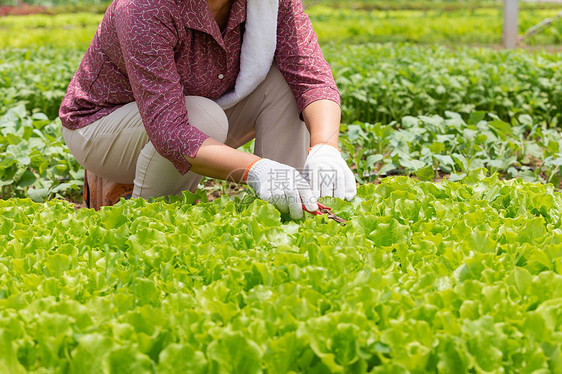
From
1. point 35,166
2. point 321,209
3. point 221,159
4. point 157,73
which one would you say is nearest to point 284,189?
point 321,209

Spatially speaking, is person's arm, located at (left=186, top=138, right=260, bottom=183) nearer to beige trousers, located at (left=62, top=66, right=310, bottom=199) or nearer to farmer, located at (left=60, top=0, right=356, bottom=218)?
farmer, located at (left=60, top=0, right=356, bottom=218)

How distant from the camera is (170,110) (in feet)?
7.33

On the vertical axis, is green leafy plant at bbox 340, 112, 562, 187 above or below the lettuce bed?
below

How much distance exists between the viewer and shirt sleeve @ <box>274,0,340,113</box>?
8.49ft

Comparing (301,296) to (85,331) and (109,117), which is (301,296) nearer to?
(85,331)

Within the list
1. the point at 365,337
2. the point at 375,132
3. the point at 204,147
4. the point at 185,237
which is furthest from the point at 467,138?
the point at 365,337

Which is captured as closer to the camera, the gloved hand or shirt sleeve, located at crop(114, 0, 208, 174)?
the gloved hand

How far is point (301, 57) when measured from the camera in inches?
103

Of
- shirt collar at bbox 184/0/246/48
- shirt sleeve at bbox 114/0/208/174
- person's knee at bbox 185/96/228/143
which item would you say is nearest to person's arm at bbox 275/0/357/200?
shirt collar at bbox 184/0/246/48

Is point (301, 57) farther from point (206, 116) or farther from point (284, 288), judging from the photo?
point (284, 288)

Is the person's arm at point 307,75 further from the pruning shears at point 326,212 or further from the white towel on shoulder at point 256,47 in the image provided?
the pruning shears at point 326,212

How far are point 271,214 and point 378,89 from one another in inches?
133

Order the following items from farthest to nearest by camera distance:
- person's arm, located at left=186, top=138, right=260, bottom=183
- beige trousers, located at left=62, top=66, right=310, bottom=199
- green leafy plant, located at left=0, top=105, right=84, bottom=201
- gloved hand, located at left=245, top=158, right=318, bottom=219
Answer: green leafy plant, located at left=0, top=105, right=84, bottom=201
beige trousers, located at left=62, top=66, right=310, bottom=199
person's arm, located at left=186, top=138, right=260, bottom=183
gloved hand, located at left=245, top=158, right=318, bottom=219

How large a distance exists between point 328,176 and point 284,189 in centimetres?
24
